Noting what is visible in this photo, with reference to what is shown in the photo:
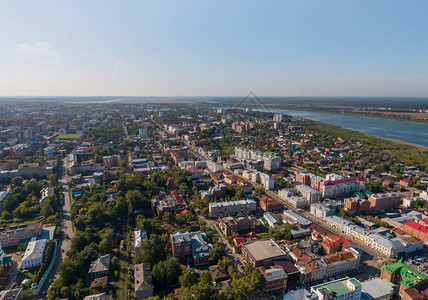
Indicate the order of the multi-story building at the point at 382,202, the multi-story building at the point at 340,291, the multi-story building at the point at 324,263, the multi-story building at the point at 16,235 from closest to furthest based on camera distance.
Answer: the multi-story building at the point at 340,291 < the multi-story building at the point at 324,263 < the multi-story building at the point at 16,235 < the multi-story building at the point at 382,202

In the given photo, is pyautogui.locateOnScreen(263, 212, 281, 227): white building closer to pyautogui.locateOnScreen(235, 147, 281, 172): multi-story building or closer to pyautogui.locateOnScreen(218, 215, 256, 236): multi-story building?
pyautogui.locateOnScreen(218, 215, 256, 236): multi-story building

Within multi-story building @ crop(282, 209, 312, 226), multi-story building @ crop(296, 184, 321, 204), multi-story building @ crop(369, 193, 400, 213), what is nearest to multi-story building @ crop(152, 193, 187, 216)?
multi-story building @ crop(282, 209, 312, 226)

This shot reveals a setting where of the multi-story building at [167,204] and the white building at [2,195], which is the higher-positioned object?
the multi-story building at [167,204]

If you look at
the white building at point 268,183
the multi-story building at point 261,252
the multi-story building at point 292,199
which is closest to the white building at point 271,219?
the multi-story building at point 261,252

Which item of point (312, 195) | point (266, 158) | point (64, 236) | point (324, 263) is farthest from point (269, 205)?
point (64, 236)

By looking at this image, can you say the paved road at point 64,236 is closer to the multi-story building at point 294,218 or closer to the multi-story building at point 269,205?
the multi-story building at point 269,205

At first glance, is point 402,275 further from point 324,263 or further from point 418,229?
point 418,229

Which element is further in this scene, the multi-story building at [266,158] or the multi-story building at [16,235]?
the multi-story building at [266,158]
